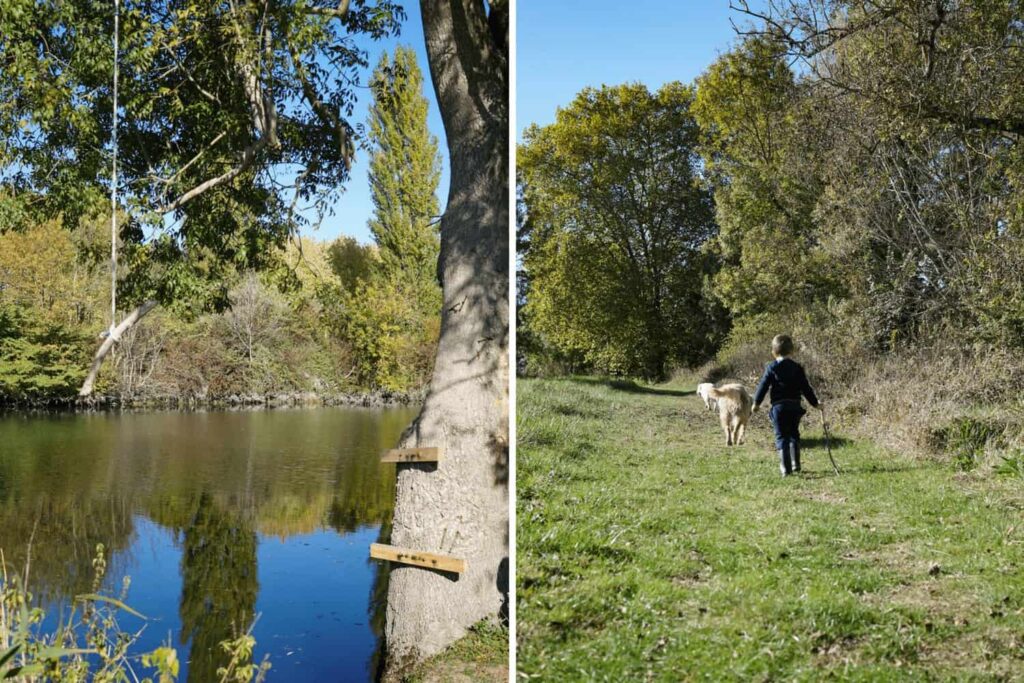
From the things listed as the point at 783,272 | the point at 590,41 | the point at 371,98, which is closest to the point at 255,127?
the point at 371,98

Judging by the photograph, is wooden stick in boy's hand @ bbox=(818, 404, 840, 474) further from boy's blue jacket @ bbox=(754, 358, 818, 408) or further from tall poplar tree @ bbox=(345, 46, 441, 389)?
tall poplar tree @ bbox=(345, 46, 441, 389)

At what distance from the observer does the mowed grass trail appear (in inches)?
90.5

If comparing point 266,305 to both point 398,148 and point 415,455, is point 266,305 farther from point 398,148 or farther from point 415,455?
point 415,455

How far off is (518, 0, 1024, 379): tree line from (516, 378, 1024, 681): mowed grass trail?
0.86 ft

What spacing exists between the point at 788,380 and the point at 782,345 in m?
0.10

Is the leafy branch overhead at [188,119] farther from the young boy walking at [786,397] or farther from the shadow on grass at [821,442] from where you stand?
the shadow on grass at [821,442]

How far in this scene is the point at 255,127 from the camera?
499 cm

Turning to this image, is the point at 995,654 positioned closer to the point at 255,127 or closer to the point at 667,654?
the point at 667,654

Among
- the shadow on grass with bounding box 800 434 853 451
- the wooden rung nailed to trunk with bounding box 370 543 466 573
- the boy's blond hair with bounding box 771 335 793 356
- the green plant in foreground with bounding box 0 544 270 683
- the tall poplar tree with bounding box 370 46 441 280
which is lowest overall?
the green plant in foreground with bounding box 0 544 270 683

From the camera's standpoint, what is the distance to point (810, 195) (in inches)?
96.6

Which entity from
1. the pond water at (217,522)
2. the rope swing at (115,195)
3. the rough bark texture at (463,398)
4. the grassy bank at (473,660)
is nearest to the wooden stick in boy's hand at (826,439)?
the rough bark texture at (463,398)

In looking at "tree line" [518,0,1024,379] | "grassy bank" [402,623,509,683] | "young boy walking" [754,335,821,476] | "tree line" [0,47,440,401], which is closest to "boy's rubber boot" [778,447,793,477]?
"young boy walking" [754,335,821,476]

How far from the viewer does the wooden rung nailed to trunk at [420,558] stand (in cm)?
379

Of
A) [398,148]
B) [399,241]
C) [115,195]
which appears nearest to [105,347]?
[115,195]
